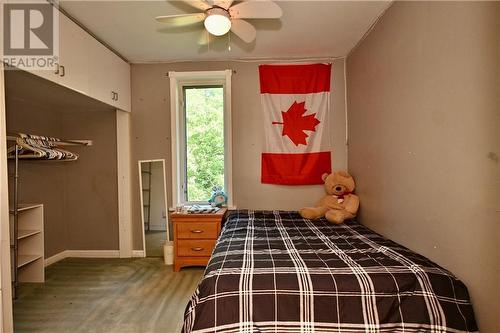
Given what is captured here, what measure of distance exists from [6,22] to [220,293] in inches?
80.1

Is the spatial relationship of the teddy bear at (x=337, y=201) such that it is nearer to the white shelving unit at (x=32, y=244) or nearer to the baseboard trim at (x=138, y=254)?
the baseboard trim at (x=138, y=254)

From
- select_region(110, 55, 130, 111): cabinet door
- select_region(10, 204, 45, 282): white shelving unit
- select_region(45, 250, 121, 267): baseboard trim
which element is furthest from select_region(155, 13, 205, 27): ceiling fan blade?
select_region(45, 250, 121, 267): baseboard trim

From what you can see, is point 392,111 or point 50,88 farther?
point 50,88

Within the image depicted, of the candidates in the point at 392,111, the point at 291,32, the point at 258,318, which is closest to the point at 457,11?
the point at 392,111

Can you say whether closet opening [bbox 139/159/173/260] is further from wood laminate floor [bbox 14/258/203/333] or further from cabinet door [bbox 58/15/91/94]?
cabinet door [bbox 58/15/91/94]

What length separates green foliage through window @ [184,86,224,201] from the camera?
3504mm

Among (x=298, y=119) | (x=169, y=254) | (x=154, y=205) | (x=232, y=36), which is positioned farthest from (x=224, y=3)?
(x=169, y=254)

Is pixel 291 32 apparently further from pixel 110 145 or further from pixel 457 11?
pixel 110 145

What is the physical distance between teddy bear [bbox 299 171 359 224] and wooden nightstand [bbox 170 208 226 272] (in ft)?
3.28

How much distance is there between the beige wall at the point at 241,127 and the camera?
337 centimetres

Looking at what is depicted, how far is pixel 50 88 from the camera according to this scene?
2.42m

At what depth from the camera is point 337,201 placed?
303 centimetres

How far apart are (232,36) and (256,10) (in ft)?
2.95

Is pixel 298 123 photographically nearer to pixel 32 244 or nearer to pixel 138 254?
pixel 138 254
